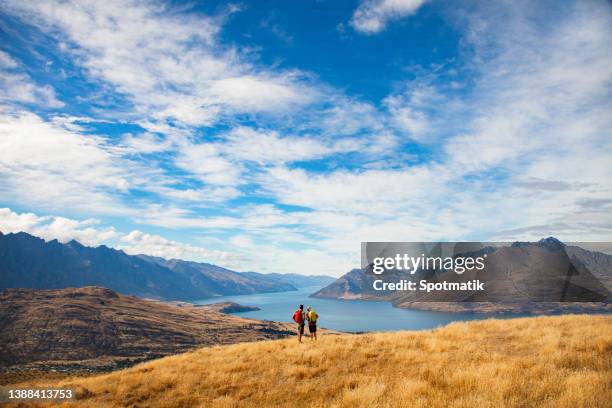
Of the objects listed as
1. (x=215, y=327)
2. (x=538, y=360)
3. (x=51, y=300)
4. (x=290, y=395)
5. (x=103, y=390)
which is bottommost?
(x=215, y=327)

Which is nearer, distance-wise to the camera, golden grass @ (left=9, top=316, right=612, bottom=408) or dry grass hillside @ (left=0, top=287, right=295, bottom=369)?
golden grass @ (left=9, top=316, right=612, bottom=408)

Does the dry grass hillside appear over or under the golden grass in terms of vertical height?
under

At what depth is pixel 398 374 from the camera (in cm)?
1290

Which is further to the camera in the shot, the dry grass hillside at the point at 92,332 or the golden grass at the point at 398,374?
the dry grass hillside at the point at 92,332

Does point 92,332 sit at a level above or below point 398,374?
below

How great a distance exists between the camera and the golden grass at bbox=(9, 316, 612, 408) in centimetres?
955

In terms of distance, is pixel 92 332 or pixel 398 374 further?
pixel 92 332

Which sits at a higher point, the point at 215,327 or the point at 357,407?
the point at 357,407

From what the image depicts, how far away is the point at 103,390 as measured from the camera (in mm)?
15430

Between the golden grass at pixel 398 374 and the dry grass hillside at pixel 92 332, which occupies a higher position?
the golden grass at pixel 398 374

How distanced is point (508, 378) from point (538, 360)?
10.8 ft

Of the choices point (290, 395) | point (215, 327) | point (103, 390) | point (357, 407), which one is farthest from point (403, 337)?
point (215, 327)

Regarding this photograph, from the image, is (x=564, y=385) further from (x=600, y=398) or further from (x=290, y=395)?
(x=290, y=395)

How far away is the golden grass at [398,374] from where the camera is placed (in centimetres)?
955
